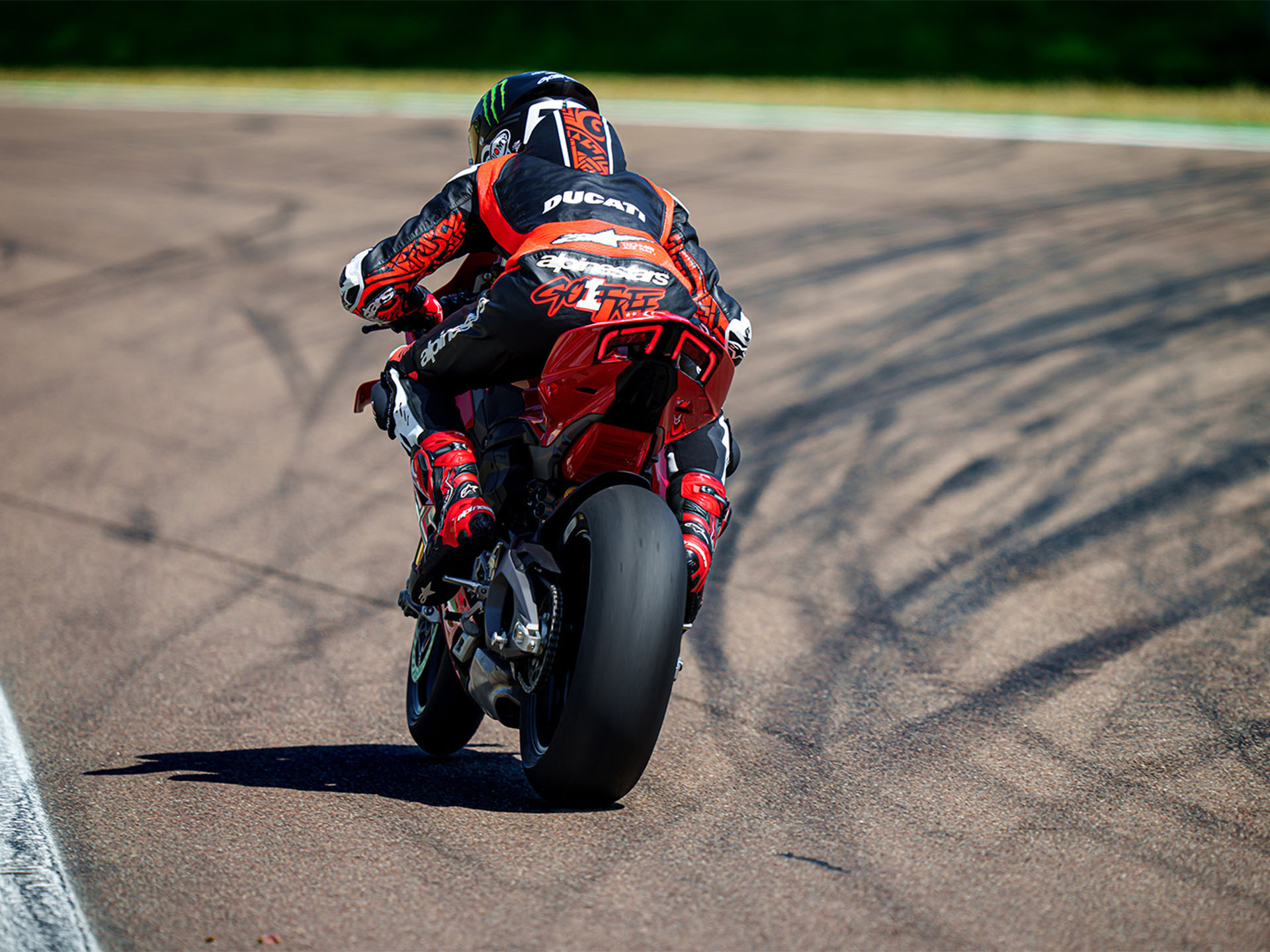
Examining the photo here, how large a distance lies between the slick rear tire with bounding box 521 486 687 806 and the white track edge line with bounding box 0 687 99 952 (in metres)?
1.15

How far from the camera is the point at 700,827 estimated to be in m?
3.30

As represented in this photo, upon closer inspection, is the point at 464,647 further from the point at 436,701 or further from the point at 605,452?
the point at 605,452

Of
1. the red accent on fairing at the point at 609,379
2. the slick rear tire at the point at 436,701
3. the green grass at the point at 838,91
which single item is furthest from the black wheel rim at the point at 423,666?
the green grass at the point at 838,91

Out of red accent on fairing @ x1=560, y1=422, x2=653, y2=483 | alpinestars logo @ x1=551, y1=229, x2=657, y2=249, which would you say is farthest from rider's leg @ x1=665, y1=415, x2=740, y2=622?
alpinestars logo @ x1=551, y1=229, x2=657, y2=249

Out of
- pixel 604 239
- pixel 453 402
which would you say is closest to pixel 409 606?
pixel 453 402

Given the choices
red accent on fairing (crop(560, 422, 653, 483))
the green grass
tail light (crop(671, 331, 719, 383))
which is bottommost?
the green grass

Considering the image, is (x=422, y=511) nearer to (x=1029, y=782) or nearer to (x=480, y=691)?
(x=480, y=691)

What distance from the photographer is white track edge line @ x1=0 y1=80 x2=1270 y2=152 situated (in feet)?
48.1

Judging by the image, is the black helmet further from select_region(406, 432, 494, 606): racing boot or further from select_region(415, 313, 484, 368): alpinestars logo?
select_region(406, 432, 494, 606): racing boot

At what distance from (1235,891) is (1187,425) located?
4.67 m

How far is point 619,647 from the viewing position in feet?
9.69

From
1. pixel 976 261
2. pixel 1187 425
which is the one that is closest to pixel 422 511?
pixel 1187 425

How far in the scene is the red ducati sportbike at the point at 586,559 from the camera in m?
2.97

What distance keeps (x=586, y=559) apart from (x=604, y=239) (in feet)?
2.81
